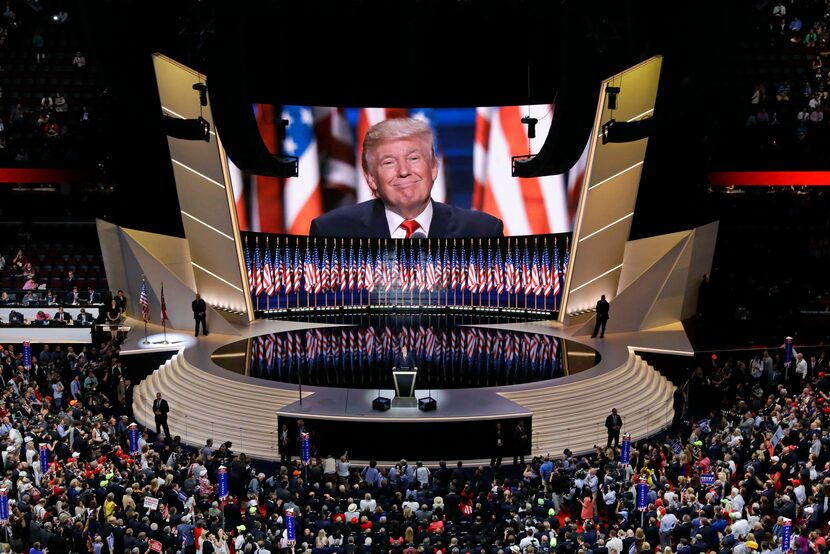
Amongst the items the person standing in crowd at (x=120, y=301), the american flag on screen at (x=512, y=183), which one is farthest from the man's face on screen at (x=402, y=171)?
the person standing in crowd at (x=120, y=301)

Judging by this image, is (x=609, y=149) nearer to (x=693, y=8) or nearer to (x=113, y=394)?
(x=693, y=8)

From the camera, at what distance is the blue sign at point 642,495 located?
17.0 meters

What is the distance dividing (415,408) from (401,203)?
11186 millimetres

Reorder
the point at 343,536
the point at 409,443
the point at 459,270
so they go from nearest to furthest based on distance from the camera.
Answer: the point at 343,536, the point at 409,443, the point at 459,270

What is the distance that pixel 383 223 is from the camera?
3250cm

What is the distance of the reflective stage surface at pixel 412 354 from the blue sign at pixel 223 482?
17.3 ft

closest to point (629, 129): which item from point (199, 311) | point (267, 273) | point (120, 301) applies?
point (199, 311)

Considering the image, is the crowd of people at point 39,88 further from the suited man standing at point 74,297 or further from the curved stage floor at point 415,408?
the curved stage floor at point 415,408

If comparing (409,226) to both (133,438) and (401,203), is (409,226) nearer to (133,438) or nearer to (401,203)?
(401,203)

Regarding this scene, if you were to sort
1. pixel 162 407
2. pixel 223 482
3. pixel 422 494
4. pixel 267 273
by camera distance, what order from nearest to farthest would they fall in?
pixel 223 482, pixel 422 494, pixel 162 407, pixel 267 273

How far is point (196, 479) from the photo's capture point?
754 inches

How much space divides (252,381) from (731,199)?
18129 mm

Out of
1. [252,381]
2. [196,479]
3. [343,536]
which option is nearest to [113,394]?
[252,381]

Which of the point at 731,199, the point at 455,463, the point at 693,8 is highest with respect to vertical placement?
the point at 693,8
